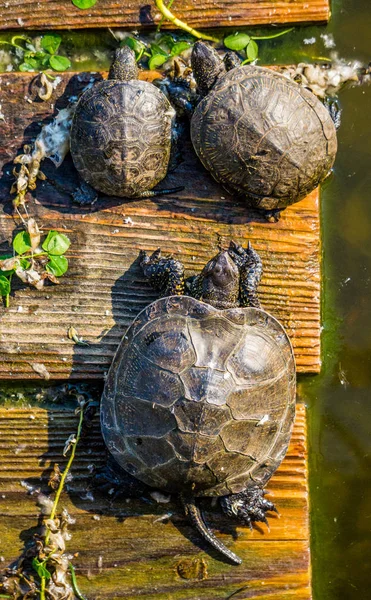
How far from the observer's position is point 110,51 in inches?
160

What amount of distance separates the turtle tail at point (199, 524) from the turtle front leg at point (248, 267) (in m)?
0.99

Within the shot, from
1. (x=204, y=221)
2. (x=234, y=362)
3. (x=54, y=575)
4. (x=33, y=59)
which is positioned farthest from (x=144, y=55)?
(x=54, y=575)

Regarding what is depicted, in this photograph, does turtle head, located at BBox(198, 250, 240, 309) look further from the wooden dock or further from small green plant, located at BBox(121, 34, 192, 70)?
small green plant, located at BBox(121, 34, 192, 70)

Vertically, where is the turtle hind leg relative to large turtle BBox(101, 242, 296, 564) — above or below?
below

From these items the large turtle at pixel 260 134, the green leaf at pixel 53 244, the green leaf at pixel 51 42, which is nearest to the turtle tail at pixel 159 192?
the large turtle at pixel 260 134

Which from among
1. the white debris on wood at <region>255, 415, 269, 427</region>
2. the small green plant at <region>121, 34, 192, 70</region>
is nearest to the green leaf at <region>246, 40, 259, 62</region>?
the small green plant at <region>121, 34, 192, 70</region>

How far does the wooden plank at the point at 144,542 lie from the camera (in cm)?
384

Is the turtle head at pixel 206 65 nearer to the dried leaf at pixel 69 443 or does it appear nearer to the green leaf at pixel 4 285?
the green leaf at pixel 4 285

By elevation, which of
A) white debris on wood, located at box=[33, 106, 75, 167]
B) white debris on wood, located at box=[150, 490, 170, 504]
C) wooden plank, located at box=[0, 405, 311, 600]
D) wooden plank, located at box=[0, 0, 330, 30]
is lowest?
wooden plank, located at box=[0, 405, 311, 600]

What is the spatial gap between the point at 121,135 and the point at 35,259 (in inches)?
27.9

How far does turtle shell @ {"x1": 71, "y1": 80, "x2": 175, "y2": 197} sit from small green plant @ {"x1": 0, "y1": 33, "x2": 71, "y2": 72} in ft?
1.02

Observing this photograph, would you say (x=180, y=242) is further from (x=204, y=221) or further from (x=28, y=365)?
(x=28, y=365)

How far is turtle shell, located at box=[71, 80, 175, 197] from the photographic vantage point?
3.73 m

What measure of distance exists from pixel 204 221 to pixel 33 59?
1.18m
